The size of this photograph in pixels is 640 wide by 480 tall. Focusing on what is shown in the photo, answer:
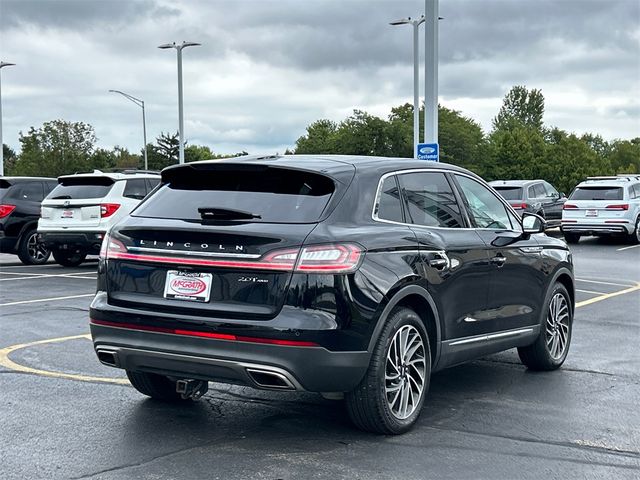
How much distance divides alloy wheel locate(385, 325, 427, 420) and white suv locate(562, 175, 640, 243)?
1952cm

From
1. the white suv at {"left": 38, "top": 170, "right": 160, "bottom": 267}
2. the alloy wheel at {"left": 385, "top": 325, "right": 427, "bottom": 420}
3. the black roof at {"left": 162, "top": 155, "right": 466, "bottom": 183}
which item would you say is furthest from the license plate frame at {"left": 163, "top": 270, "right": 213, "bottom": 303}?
the white suv at {"left": 38, "top": 170, "right": 160, "bottom": 267}

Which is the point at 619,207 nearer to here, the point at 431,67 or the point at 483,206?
the point at 431,67

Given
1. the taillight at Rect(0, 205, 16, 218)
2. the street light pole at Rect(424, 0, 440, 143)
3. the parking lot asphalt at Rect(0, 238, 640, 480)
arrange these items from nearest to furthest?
the parking lot asphalt at Rect(0, 238, 640, 480)
the taillight at Rect(0, 205, 16, 218)
the street light pole at Rect(424, 0, 440, 143)

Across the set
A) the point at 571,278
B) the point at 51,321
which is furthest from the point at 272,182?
the point at 51,321

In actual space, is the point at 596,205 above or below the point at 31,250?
above

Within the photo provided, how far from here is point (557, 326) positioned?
7.48 meters

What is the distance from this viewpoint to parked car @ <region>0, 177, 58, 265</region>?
17797mm

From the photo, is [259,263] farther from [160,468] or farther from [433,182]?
[433,182]

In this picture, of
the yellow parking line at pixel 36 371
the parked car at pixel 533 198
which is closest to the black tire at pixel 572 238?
the parked car at pixel 533 198

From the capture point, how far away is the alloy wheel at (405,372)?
532 centimetres

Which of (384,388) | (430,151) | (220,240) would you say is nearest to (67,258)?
(430,151)

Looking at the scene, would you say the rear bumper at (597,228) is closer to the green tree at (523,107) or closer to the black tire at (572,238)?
the black tire at (572,238)

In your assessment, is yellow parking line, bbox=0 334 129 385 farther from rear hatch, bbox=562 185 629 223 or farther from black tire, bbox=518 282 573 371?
rear hatch, bbox=562 185 629 223

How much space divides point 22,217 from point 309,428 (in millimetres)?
13959
